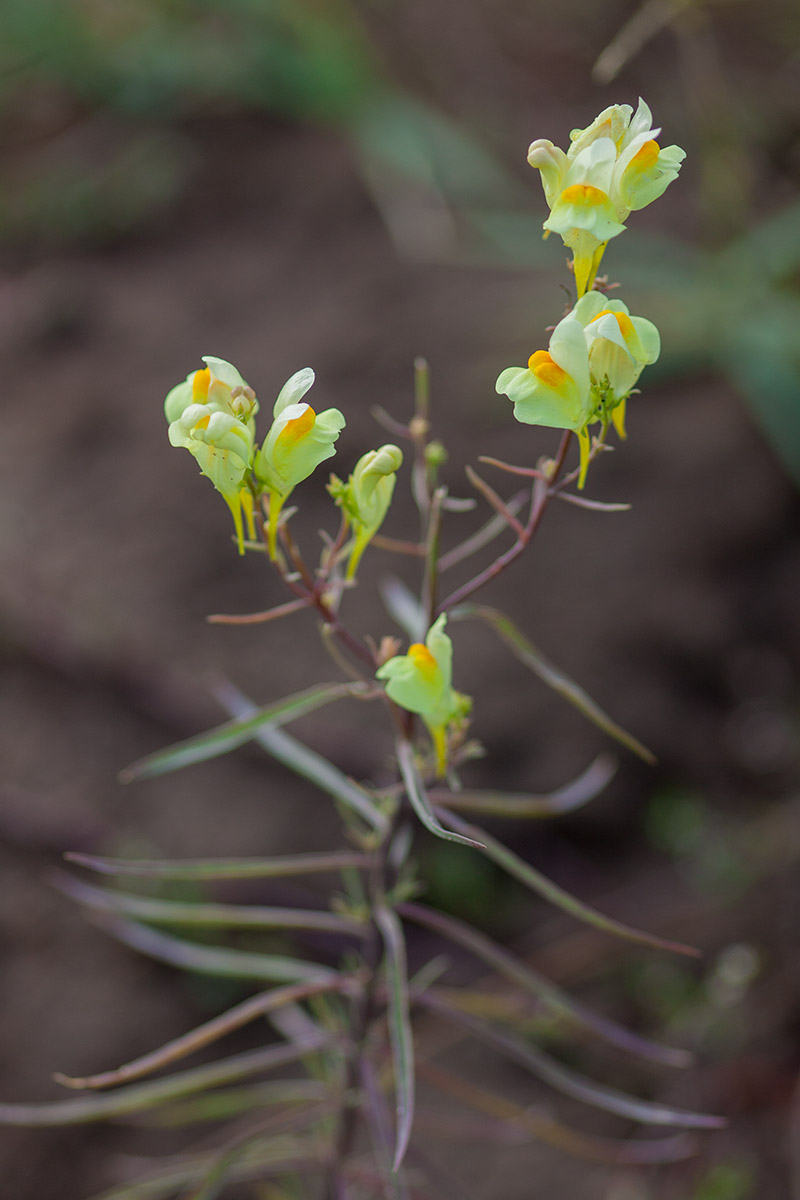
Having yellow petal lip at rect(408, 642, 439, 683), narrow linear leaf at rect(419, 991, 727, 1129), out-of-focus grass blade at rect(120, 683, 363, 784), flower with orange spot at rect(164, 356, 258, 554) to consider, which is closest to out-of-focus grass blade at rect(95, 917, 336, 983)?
narrow linear leaf at rect(419, 991, 727, 1129)

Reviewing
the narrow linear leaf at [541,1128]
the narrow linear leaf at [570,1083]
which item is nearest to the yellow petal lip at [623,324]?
the narrow linear leaf at [570,1083]

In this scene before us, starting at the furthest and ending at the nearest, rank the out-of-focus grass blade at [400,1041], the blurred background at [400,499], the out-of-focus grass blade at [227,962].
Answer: the blurred background at [400,499], the out-of-focus grass blade at [227,962], the out-of-focus grass blade at [400,1041]

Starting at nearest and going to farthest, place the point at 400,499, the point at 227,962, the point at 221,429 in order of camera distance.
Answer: the point at 221,429, the point at 227,962, the point at 400,499

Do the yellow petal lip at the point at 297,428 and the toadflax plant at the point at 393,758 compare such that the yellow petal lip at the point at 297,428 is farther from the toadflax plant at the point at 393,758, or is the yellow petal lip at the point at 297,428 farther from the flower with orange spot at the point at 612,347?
the flower with orange spot at the point at 612,347

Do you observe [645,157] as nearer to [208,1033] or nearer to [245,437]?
[245,437]

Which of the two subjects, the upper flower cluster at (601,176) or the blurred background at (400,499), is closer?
the upper flower cluster at (601,176)

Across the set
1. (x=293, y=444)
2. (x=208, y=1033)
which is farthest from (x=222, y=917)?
(x=293, y=444)

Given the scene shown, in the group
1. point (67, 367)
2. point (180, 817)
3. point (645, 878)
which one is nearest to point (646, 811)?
point (645, 878)
